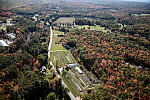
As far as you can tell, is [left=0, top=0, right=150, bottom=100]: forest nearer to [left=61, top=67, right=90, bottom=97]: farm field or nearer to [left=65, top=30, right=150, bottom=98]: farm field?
[left=65, top=30, right=150, bottom=98]: farm field

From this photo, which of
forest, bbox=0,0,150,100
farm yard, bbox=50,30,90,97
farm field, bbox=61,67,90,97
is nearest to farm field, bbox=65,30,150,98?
forest, bbox=0,0,150,100

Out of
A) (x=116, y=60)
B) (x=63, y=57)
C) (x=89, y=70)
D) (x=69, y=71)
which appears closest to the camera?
(x=69, y=71)

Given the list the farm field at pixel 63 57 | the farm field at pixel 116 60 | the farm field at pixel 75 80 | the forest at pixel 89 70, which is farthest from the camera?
the farm field at pixel 63 57

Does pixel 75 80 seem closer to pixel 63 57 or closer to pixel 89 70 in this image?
pixel 89 70

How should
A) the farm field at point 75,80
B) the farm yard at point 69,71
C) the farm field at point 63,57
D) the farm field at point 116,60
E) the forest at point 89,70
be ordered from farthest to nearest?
1. the farm field at point 63,57
2. the farm yard at point 69,71
3. the farm field at point 75,80
4. the farm field at point 116,60
5. the forest at point 89,70

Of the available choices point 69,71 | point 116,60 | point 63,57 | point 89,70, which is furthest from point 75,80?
point 116,60

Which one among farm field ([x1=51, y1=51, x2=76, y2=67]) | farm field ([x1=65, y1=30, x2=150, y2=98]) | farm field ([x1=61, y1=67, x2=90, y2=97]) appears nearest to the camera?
farm field ([x1=65, y1=30, x2=150, y2=98])

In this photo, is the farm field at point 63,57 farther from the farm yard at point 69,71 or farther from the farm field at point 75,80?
the farm field at point 75,80

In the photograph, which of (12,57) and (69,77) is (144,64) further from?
Answer: (12,57)

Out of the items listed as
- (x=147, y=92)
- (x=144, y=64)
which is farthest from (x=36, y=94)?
(x=144, y=64)

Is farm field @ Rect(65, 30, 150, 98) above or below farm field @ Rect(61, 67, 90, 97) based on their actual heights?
above

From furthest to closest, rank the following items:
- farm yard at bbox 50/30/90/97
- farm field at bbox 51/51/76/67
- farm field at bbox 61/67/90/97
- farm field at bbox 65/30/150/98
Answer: farm field at bbox 51/51/76/67
farm yard at bbox 50/30/90/97
farm field at bbox 61/67/90/97
farm field at bbox 65/30/150/98

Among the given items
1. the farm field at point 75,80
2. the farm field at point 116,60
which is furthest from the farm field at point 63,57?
the farm field at point 75,80
